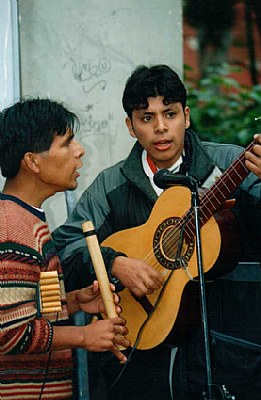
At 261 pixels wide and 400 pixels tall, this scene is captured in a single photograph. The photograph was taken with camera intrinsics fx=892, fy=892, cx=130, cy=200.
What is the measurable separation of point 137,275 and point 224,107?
3.19ft

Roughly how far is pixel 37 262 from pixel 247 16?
171 cm

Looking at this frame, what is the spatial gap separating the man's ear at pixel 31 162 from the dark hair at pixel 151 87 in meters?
0.68

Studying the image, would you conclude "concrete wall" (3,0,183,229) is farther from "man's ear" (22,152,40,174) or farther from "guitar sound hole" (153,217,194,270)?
"man's ear" (22,152,40,174)

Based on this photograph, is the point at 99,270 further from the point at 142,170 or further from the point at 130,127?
the point at 130,127

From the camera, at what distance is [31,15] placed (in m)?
4.03

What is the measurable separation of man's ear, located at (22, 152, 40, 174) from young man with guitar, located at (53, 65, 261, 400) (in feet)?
1.81

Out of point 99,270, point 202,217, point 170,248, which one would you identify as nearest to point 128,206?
point 170,248

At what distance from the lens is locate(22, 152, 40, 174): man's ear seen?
3.26 m

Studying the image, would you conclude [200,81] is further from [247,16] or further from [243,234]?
[243,234]

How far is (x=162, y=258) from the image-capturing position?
3590 mm

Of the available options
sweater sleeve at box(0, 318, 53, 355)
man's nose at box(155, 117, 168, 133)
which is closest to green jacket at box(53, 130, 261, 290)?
man's nose at box(155, 117, 168, 133)

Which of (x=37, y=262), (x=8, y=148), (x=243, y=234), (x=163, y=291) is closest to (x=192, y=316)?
(x=163, y=291)

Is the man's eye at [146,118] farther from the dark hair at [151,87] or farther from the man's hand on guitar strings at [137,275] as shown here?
the man's hand on guitar strings at [137,275]

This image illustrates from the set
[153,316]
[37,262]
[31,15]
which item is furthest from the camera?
[31,15]
